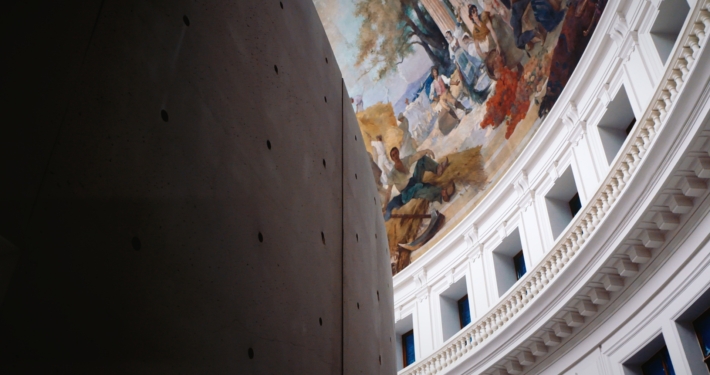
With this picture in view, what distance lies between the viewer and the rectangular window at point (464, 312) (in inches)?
630

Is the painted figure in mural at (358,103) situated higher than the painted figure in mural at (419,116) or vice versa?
the painted figure in mural at (358,103)

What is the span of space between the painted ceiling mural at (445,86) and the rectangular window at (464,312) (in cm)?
204

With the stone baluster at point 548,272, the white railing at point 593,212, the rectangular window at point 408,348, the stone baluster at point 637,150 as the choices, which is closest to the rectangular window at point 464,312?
the white railing at point 593,212

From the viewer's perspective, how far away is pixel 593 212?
36.2 ft

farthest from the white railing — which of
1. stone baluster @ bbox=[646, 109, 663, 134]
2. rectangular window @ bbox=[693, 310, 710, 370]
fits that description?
rectangular window @ bbox=[693, 310, 710, 370]

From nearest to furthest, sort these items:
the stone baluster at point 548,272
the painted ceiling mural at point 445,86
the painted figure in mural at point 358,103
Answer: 1. the stone baluster at point 548,272
2. the painted ceiling mural at point 445,86
3. the painted figure in mural at point 358,103

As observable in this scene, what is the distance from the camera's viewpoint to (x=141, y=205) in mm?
1752

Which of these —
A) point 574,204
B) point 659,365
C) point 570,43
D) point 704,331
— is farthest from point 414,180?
point 704,331

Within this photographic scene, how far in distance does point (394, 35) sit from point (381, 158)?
396cm

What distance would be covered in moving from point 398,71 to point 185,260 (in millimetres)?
18518

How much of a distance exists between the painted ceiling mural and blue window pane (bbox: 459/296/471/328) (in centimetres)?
206

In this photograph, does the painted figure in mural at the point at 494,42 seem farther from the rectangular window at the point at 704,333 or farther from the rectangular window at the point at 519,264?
the rectangular window at the point at 704,333

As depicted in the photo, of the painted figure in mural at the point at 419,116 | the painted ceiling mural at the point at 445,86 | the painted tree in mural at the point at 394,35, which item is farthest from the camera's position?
the painted figure in mural at the point at 419,116

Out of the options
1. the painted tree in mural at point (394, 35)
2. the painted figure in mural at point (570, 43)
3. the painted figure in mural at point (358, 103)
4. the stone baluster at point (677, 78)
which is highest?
the painted tree in mural at point (394, 35)
